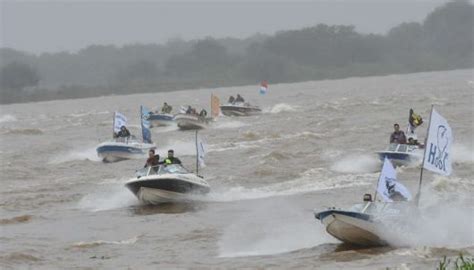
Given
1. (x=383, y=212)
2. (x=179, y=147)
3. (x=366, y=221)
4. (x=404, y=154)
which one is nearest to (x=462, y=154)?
(x=404, y=154)

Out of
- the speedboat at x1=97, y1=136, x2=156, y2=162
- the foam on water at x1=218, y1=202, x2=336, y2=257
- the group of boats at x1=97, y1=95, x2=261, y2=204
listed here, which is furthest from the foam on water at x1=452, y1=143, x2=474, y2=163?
the speedboat at x1=97, y1=136, x2=156, y2=162

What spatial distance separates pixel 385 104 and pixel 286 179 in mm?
41866

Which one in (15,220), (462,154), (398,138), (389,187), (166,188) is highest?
(389,187)

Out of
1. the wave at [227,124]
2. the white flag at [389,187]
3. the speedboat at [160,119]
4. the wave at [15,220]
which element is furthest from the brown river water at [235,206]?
the wave at [227,124]

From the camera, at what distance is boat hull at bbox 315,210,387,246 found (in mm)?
20500

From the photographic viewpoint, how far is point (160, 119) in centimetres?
6228

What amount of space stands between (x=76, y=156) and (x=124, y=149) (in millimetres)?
7503

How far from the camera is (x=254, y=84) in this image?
597 ft

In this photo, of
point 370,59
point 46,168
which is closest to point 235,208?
point 46,168

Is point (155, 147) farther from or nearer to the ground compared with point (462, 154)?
nearer to the ground

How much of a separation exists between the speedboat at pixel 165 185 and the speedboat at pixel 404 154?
27.6 feet

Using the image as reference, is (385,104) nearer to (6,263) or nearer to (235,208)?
(235,208)

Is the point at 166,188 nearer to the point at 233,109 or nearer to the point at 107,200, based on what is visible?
the point at 107,200

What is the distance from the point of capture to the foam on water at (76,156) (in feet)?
159
